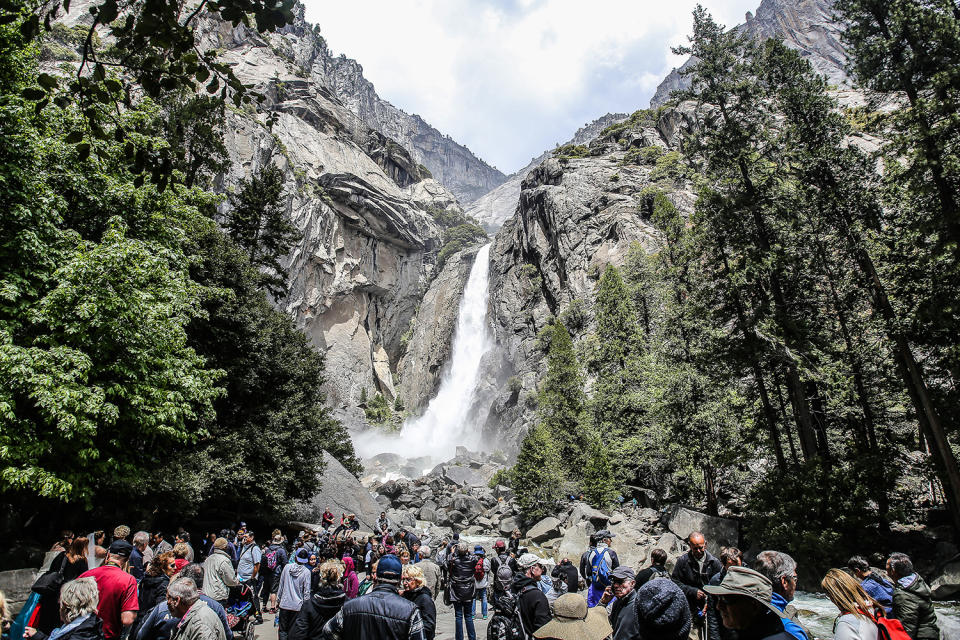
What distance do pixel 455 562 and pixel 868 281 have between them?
16526mm

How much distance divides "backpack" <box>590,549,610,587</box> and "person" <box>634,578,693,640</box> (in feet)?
9.18

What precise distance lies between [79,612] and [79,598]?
0.10m

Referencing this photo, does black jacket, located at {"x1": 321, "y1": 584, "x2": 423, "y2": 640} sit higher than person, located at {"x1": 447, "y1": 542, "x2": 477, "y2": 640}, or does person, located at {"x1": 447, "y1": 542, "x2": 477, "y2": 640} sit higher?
black jacket, located at {"x1": 321, "y1": 584, "x2": 423, "y2": 640}

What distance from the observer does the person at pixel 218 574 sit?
601cm

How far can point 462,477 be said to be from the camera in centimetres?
3534

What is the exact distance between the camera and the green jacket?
4750mm

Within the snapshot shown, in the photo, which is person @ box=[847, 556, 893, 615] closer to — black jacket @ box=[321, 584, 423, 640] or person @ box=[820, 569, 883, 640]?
person @ box=[820, 569, 883, 640]

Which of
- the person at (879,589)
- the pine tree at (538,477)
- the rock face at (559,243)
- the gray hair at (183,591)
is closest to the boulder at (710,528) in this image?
the pine tree at (538,477)

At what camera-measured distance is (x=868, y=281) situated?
1577 centimetres

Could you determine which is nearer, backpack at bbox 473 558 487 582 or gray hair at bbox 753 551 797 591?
gray hair at bbox 753 551 797 591

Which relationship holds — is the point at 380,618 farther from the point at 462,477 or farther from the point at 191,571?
the point at 462,477

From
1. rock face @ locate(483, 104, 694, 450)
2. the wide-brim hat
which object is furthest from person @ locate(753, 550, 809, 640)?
rock face @ locate(483, 104, 694, 450)

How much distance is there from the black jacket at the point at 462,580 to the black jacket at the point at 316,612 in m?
3.13

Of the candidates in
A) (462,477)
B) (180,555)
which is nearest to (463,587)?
(180,555)
